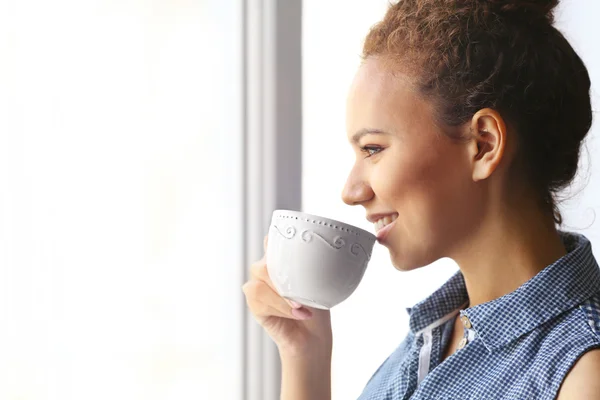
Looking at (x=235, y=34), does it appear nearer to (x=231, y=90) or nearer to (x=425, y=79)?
(x=231, y=90)

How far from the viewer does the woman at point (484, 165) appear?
40.6 inches

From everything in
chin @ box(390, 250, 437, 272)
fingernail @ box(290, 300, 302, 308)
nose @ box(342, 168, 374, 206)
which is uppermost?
nose @ box(342, 168, 374, 206)

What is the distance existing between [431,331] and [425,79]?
0.42 meters

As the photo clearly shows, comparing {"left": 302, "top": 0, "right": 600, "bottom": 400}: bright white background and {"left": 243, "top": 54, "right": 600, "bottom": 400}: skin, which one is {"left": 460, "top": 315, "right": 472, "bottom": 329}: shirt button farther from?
{"left": 302, "top": 0, "right": 600, "bottom": 400}: bright white background

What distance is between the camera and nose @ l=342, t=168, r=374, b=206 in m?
1.08

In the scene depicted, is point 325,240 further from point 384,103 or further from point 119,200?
point 119,200

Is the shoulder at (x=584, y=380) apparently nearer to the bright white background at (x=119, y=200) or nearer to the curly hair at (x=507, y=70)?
the curly hair at (x=507, y=70)

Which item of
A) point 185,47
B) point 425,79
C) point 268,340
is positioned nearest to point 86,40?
point 185,47

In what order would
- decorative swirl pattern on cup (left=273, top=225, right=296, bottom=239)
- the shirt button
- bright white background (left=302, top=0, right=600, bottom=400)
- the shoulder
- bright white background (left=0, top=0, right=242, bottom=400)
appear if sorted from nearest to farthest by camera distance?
the shoulder < decorative swirl pattern on cup (left=273, top=225, right=296, bottom=239) < the shirt button < bright white background (left=0, top=0, right=242, bottom=400) < bright white background (left=302, top=0, right=600, bottom=400)

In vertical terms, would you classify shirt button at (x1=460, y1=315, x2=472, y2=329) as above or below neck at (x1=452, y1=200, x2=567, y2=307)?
below

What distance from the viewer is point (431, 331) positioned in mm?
1238

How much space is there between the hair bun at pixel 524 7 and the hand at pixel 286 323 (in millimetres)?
528

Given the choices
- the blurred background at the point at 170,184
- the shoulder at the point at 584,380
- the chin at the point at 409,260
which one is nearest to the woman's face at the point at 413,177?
the chin at the point at 409,260

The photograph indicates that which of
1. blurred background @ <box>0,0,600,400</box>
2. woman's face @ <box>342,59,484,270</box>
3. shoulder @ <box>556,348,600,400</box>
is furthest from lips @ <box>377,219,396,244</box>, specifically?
blurred background @ <box>0,0,600,400</box>
